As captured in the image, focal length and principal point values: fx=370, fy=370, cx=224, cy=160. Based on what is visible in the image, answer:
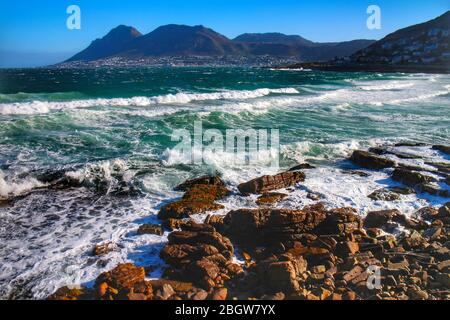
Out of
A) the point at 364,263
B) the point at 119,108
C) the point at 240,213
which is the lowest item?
the point at 364,263

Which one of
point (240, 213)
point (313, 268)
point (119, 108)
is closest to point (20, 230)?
point (240, 213)

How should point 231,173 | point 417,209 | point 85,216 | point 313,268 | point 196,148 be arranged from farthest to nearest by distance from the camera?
point 196,148 < point 231,173 < point 417,209 < point 85,216 < point 313,268

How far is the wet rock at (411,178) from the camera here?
10.6 metres

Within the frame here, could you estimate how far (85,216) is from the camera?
839 centimetres

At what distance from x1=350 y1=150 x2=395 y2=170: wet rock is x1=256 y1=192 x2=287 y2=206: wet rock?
4265mm

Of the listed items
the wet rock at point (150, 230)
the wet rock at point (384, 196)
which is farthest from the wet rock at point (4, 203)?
the wet rock at point (384, 196)

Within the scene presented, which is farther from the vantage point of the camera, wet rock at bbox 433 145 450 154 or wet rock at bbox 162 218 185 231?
wet rock at bbox 433 145 450 154

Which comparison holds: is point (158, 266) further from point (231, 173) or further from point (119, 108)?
point (119, 108)

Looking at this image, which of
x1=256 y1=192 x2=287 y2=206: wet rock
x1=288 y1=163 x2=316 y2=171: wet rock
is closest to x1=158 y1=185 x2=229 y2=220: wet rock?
x1=256 y1=192 x2=287 y2=206: wet rock

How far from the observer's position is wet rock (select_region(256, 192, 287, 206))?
9.16 metres

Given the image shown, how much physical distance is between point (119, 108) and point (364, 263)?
64.9 feet

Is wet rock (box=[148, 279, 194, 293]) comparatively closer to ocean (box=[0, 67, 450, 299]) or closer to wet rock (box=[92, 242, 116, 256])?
ocean (box=[0, 67, 450, 299])

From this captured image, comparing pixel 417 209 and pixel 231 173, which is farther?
pixel 231 173

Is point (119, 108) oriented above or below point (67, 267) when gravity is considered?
above
